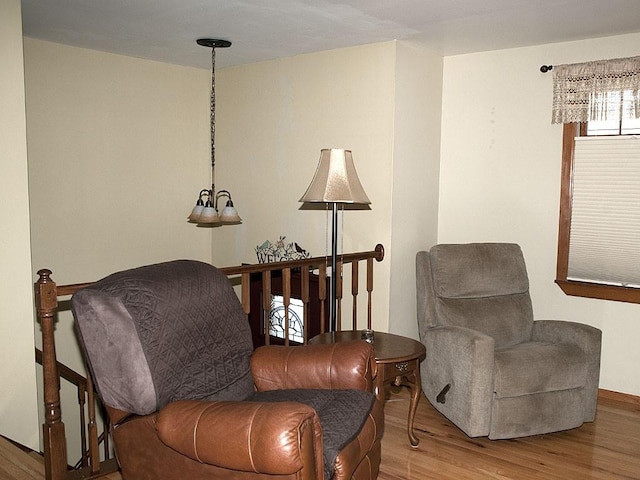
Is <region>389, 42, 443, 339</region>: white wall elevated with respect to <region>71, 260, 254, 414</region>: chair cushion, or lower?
elevated

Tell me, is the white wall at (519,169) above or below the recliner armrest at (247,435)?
above

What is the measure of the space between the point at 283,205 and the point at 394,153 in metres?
1.11

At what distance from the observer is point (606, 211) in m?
3.90

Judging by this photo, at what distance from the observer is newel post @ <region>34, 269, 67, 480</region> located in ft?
7.72

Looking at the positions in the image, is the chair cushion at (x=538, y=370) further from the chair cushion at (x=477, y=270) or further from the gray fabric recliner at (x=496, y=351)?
the chair cushion at (x=477, y=270)

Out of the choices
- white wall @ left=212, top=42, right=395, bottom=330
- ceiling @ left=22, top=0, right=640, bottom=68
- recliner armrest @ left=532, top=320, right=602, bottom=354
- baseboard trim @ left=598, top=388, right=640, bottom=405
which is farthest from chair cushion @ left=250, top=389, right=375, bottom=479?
baseboard trim @ left=598, top=388, right=640, bottom=405

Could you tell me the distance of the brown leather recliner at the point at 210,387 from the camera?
190 cm

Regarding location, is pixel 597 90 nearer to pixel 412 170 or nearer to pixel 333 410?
pixel 412 170

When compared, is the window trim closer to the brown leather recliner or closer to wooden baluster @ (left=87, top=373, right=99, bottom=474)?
the brown leather recliner

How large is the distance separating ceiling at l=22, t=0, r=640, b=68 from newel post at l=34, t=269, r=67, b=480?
169 centimetres

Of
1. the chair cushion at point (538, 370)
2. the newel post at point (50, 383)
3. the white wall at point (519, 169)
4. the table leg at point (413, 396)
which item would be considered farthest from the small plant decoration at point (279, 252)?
the newel post at point (50, 383)

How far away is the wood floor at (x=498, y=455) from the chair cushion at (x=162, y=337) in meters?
0.84

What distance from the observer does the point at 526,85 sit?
4145 mm

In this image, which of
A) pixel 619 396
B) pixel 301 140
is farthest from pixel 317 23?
pixel 619 396
